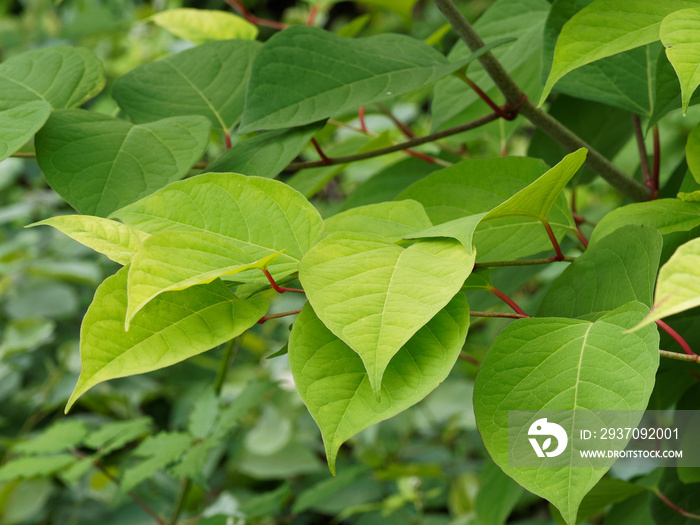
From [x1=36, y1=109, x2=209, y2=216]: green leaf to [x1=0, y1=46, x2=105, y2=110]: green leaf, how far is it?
3 centimetres

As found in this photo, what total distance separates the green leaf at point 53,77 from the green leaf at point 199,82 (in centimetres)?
2

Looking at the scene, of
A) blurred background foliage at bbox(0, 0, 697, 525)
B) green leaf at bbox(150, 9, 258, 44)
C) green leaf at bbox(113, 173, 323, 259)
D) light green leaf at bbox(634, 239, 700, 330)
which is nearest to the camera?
light green leaf at bbox(634, 239, 700, 330)

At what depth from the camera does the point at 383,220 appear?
0.30 m

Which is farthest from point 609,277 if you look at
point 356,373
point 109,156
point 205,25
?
point 205,25

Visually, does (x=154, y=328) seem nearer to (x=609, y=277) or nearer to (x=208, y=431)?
(x=609, y=277)

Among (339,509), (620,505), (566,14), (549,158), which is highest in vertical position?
(566,14)

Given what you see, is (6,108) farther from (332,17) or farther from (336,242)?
(332,17)

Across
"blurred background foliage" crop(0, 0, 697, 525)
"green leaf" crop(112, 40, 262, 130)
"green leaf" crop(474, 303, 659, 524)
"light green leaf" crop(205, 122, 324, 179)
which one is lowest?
"blurred background foliage" crop(0, 0, 697, 525)

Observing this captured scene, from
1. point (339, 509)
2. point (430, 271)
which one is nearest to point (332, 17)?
point (339, 509)

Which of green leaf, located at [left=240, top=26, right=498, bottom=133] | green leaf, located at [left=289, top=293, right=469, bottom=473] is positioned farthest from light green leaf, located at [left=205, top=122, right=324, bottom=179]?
green leaf, located at [left=289, top=293, right=469, bottom=473]

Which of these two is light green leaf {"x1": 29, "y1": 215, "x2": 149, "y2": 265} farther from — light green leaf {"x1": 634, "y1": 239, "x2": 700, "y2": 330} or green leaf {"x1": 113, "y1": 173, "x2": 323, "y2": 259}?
light green leaf {"x1": 634, "y1": 239, "x2": 700, "y2": 330}

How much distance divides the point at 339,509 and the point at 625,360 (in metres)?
0.84

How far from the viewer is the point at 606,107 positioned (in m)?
0.50

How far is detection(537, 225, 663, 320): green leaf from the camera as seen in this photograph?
26 cm
